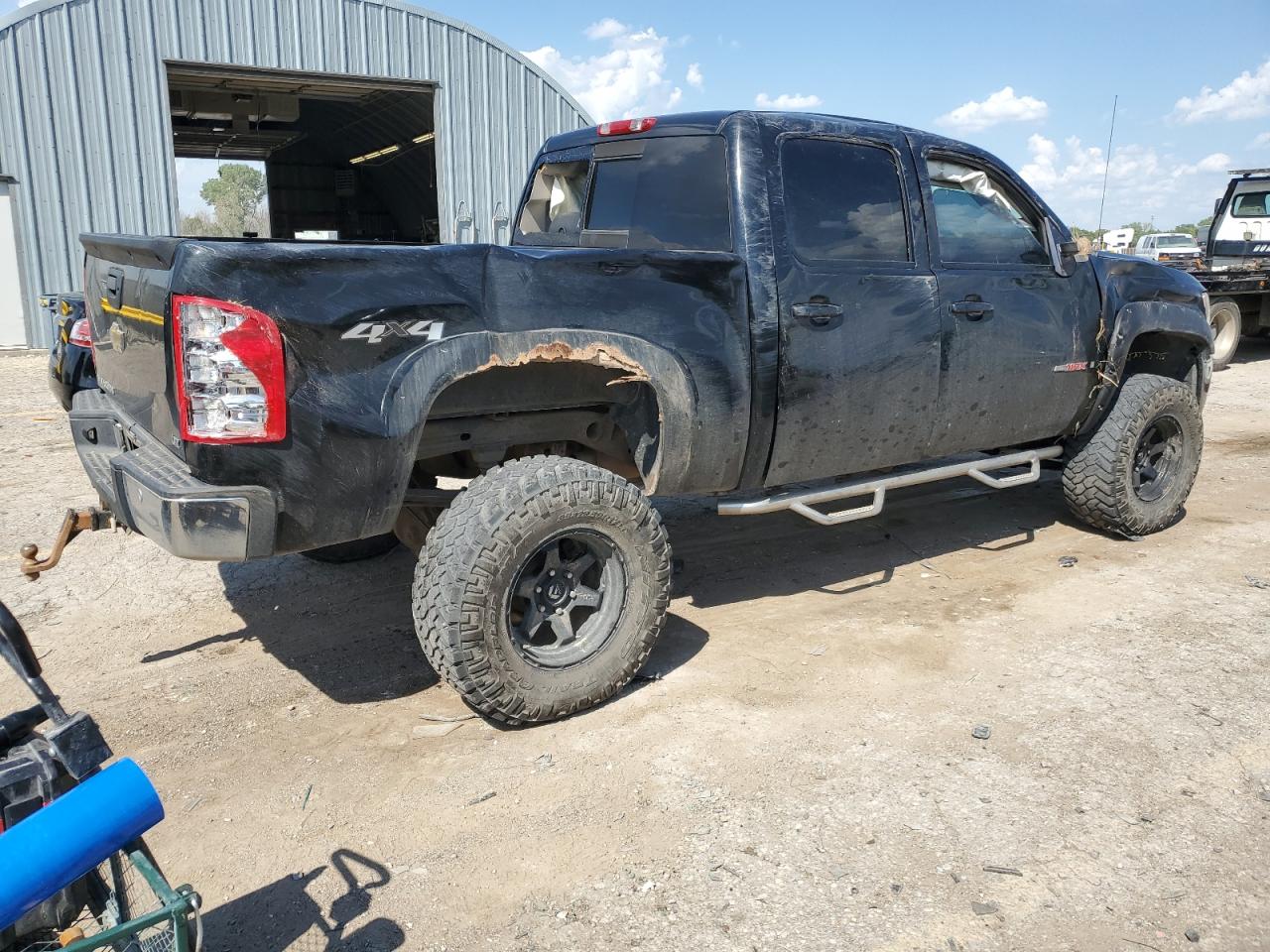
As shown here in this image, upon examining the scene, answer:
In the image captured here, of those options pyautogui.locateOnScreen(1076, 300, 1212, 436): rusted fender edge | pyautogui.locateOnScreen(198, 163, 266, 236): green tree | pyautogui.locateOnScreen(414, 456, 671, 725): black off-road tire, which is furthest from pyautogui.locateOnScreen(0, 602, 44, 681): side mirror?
pyautogui.locateOnScreen(198, 163, 266, 236): green tree

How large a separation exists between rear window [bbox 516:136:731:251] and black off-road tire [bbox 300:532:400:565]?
1.76 metres

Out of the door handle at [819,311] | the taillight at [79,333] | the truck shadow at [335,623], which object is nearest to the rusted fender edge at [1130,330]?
the door handle at [819,311]

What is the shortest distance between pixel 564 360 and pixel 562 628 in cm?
96

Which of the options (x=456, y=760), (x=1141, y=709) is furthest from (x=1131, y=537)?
(x=456, y=760)

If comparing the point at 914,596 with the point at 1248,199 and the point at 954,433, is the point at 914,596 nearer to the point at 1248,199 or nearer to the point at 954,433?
the point at 954,433

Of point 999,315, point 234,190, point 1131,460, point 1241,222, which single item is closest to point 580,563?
point 999,315

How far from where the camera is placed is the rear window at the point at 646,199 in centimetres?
420

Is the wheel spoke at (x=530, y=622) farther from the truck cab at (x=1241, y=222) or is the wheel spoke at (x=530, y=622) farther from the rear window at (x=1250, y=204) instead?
the rear window at (x=1250, y=204)

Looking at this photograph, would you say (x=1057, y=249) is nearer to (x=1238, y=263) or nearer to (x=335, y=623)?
(x=335, y=623)

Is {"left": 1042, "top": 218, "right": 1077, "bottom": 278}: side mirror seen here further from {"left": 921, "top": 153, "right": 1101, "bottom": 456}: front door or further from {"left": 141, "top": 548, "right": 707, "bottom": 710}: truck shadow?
{"left": 141, "top": 548, "right": 707, "bottom": 710}: truck shadow

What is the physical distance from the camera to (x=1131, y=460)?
18.1ft

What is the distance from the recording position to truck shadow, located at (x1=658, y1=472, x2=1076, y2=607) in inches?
201

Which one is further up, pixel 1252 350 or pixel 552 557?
pixel 552 557

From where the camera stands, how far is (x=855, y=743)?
3438mm
